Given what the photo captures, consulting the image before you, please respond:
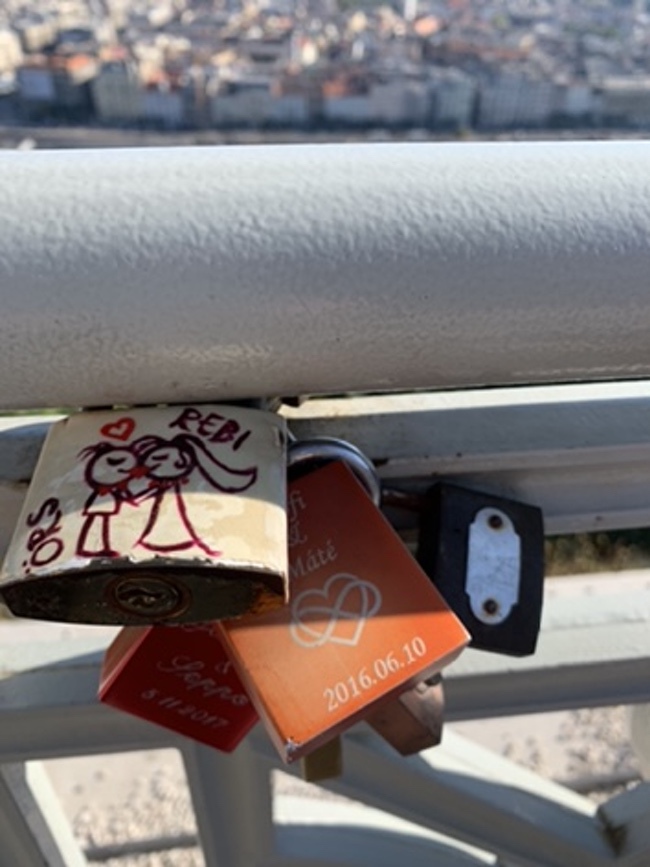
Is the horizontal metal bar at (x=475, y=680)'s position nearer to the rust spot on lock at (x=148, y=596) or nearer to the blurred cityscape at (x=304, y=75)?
the rust spot on lock at (x=148, y=596)

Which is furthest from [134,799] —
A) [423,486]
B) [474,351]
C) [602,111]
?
[602,111]

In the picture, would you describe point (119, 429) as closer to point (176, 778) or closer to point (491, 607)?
point (491, 607)

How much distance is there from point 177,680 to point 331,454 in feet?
0.49

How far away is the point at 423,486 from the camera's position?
45 cm

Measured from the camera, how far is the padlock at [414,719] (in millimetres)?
490

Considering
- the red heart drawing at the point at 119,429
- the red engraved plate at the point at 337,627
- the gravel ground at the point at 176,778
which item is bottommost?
the gravel ground at the point at 176,778

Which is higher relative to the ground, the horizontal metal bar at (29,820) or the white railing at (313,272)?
the white railing at (313,272)

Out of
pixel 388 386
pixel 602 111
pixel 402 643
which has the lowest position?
pixel 602 111

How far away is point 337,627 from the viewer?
38cm

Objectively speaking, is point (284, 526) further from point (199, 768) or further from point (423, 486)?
point (199, 768)

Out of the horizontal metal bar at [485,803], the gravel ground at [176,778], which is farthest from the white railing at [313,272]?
the gravel ground at [176,778]

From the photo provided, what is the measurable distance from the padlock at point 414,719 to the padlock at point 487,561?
3.0 inches

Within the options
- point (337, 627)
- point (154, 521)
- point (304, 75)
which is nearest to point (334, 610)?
point (337, 627)

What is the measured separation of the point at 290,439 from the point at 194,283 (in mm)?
128
